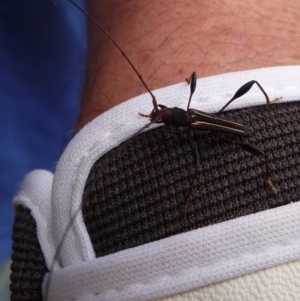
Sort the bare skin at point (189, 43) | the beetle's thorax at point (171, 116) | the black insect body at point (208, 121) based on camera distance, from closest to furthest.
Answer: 1. the black insect body at point (208, 121)
2. the beetle's thorax at point (171, 116)
3. the bare skin at point (189, 43)

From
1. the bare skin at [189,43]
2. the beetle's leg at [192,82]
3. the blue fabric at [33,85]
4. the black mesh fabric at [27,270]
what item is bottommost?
Result: the black mesh fabric at [27,270]

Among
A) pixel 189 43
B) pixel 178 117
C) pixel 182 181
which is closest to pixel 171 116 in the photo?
pixel 178 117

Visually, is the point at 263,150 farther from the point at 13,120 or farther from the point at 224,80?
the point at 13,120

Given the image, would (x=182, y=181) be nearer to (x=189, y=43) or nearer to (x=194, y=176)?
(x=194, y=176)

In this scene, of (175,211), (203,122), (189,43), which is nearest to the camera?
(175,211)

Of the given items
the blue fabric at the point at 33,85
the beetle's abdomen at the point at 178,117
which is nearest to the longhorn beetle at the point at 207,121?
the beetle's abdomen at the point at 178,117

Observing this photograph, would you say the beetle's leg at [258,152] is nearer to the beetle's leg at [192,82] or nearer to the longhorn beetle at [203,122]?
the longhorn beetle at [203,122]
